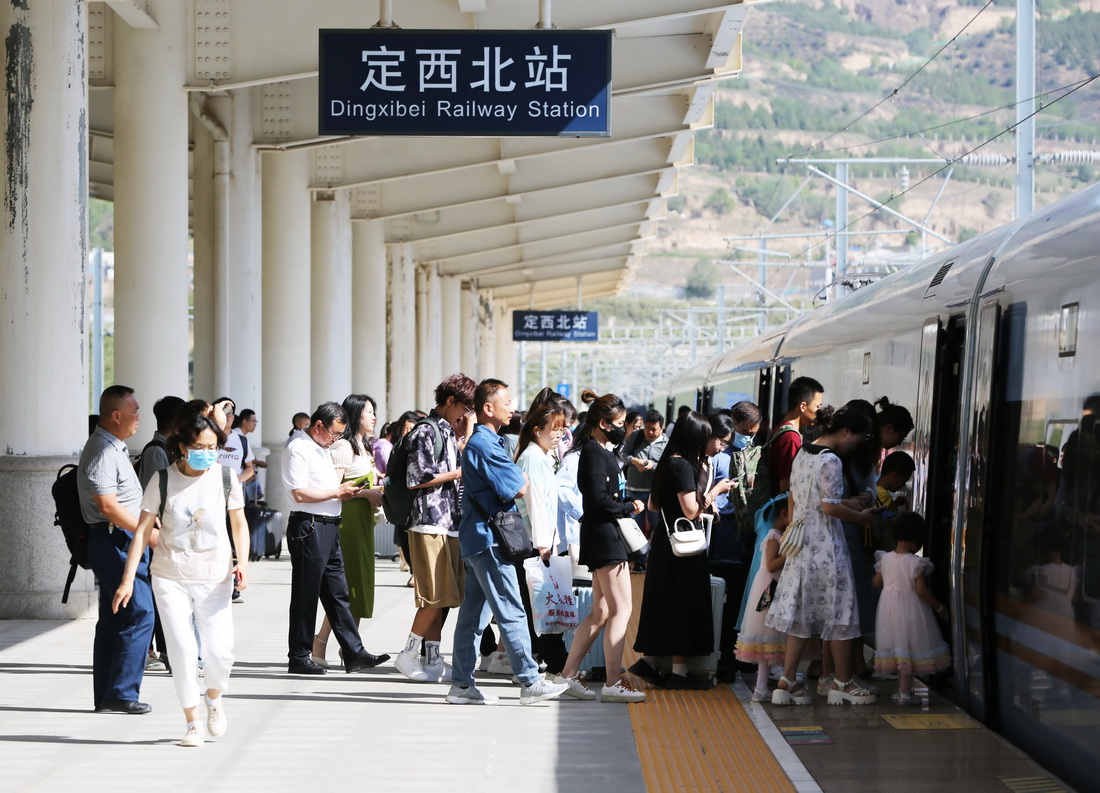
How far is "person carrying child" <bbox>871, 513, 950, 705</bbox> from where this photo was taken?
7836mm

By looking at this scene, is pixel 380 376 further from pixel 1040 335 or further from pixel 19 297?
pixel 1040 335

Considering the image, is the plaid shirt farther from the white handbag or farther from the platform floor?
the white handbag

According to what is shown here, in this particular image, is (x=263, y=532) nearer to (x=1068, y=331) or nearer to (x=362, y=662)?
(x=362, y=662)

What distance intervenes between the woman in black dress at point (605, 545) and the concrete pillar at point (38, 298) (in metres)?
4.67

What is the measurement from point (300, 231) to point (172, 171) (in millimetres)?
5462

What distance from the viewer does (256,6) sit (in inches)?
556

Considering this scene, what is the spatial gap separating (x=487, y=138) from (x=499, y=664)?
433 inches

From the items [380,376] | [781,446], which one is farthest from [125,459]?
[380,376]

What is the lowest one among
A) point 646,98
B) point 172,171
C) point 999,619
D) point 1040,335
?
point 999,619

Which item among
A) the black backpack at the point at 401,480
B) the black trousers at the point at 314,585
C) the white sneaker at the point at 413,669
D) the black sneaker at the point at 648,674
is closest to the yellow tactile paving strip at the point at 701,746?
the black sneaker at the point at 648,674

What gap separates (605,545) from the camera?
318 inches

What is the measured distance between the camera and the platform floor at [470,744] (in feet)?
20.6

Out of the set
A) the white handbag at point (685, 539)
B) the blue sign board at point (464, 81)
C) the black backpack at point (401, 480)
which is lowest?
the white handbag at point (685, 539)

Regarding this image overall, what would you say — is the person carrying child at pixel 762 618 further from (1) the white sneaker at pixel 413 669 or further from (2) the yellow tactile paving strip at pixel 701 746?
(1) the white sneaker at pixel 413 669
